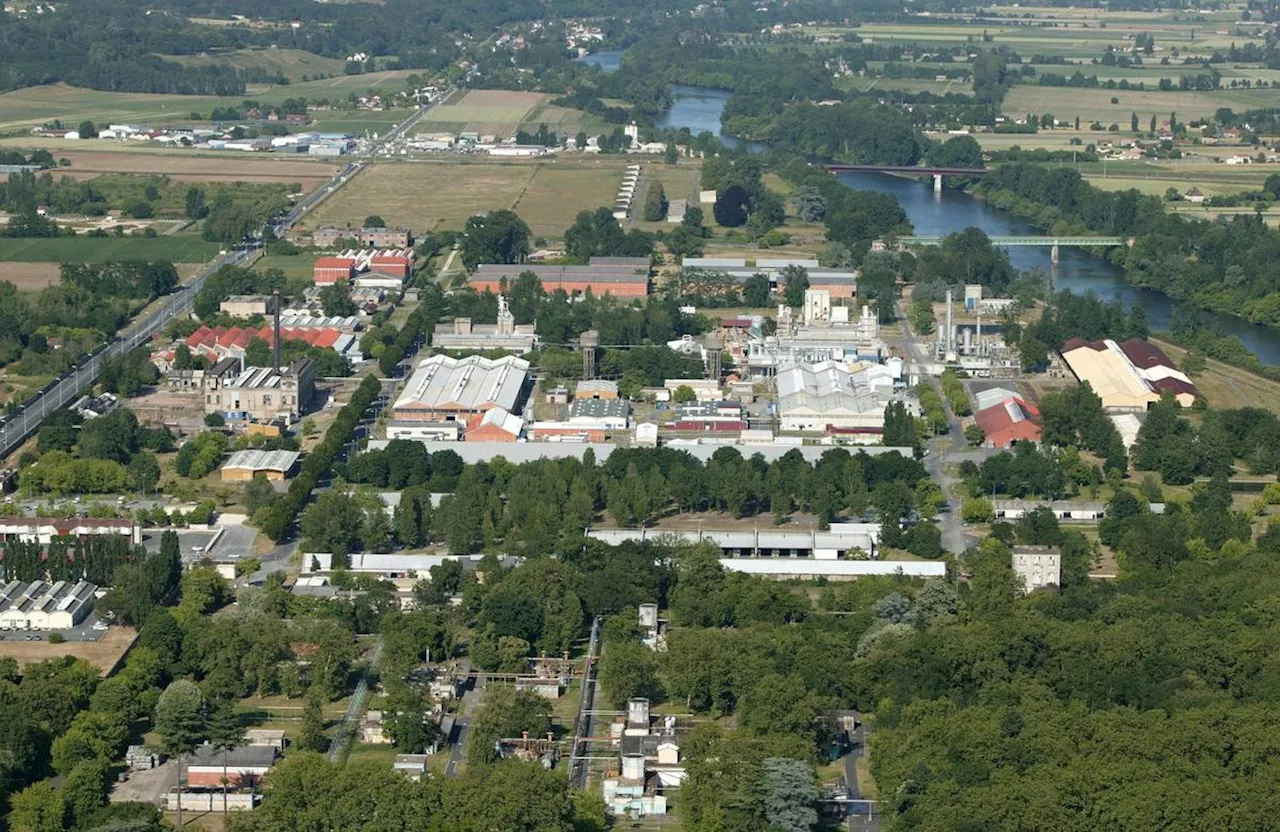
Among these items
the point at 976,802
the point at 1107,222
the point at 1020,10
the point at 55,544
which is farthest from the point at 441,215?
the point at 1020,10

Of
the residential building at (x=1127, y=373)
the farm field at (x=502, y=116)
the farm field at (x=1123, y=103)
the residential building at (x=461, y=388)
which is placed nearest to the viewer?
the residential building at (x=461, y=388)

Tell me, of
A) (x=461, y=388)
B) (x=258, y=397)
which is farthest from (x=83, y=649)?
(x=461, y=388)

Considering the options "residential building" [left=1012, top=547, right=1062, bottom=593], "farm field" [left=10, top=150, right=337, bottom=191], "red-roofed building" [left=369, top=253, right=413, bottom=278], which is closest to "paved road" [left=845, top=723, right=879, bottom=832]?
"residential building" [left=1012, top=547, right=1062, bottom=593]

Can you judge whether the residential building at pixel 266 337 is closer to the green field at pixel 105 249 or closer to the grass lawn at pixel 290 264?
the grass lawn at pixel 290 264

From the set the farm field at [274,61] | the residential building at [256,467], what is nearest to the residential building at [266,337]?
the residential building at [256,467]

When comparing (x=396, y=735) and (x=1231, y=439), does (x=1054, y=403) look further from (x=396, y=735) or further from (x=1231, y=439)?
(x=396, y=735)

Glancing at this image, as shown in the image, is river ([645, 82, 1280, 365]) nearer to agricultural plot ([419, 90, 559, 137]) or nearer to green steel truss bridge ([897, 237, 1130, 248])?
green steel truss bridge ([897, 237, 1130, 248])
